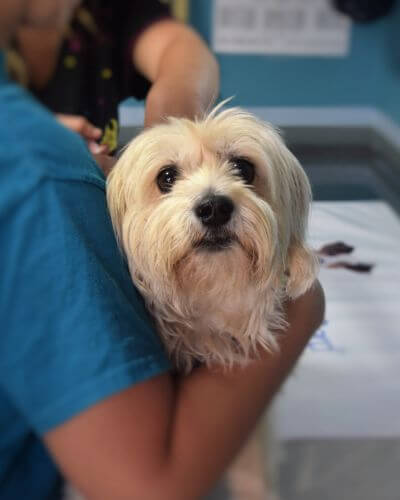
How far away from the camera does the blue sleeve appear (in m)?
0.36

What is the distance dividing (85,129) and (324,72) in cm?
59

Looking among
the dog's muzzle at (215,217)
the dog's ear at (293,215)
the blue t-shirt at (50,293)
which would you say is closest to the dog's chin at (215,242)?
the dog's muzzle at (215,217)

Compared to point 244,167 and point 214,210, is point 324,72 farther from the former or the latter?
point 214,210

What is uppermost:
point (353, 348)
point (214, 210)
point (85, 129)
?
point (85, 129)

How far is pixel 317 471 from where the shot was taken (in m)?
0.69

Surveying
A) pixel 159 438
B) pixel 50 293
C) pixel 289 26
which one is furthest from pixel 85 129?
pixel 289 26

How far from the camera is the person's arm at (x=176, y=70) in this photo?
67 cm

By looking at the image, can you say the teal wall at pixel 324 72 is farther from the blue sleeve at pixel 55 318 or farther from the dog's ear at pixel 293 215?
the blue sleeve at pixel 55 318

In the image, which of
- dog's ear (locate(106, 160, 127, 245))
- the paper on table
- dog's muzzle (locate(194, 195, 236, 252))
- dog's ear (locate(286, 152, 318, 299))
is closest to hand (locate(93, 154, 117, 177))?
dog's ear (locate(106, 160, 127, 245))

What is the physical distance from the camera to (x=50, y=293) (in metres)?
0.37

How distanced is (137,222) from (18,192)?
330 millimetres

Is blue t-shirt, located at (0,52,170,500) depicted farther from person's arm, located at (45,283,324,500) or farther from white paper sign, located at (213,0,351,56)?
Answer: white paper sign, located at (213,0,351,56)

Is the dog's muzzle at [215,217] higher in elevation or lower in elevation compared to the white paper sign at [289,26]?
lower

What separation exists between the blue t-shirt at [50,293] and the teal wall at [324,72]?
45cm
